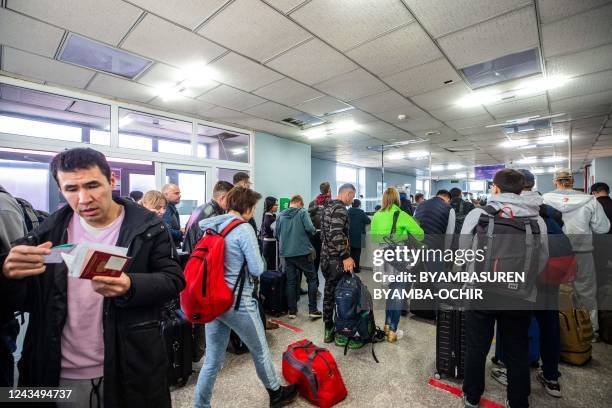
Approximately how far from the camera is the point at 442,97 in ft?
14.5

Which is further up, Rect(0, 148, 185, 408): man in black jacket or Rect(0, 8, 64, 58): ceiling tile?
Rect(0, 8, 64, 58): ceiling tile

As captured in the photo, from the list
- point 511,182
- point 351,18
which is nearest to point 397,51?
point 351,18

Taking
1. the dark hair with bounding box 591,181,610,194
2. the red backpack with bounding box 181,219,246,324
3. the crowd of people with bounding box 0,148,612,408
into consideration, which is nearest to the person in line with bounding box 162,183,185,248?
the crowd of people with bounding box 0,148,612,408

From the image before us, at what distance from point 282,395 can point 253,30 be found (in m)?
3.06

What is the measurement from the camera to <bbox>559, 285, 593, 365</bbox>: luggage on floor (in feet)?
7.69

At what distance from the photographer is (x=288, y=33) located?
272cm

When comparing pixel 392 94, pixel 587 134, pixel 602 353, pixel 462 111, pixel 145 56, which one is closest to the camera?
pixel 602 353

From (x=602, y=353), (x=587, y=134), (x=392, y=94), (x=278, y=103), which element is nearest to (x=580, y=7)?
(x=392, y=94)

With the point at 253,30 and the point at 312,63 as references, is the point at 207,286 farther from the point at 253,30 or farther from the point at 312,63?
the point at 312,63

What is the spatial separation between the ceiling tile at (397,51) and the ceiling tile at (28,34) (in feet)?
9.69

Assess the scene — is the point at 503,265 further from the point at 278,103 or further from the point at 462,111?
the point at 462,111

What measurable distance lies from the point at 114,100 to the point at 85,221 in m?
4.24

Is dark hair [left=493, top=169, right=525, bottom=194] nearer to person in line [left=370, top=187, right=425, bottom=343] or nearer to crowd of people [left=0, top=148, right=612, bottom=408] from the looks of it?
crowd of people [left=0, top=148, right=612, bottom=408]

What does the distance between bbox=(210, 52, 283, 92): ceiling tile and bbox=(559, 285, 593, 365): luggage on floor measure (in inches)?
148
